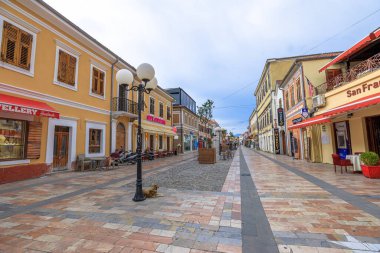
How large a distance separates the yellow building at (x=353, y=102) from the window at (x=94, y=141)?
40.8 ft

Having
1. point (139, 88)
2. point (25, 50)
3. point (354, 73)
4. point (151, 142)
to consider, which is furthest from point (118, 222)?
point (151, 142)

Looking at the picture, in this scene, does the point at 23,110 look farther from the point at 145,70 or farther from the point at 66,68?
the point at 145,70

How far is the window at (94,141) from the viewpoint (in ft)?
37.2

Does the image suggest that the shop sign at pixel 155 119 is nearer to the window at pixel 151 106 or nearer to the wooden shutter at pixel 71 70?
the window at pixel 151 106

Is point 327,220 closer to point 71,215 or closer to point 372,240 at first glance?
point 372,240

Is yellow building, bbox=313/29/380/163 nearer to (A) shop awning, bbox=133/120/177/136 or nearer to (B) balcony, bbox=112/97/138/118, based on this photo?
(B) balcony, bbox=112/97/138/118

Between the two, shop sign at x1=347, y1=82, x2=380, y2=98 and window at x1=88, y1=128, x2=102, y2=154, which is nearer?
shop sign at x1=347, y1=82, x2=380, y2=98

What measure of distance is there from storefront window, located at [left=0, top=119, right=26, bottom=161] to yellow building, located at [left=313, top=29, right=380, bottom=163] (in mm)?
12858

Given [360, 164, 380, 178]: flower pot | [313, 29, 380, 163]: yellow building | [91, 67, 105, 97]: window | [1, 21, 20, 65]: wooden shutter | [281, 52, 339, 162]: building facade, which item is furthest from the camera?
[281, 52, 339, 162]: building facade

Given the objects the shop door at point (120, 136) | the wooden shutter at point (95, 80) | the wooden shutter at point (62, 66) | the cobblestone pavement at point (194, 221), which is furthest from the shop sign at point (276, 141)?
the wooden shutter at point (62, 66)

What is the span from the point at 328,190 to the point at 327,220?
2503mm

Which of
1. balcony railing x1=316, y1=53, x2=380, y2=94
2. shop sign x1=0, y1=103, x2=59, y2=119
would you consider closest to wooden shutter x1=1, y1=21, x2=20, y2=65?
shop sign x1=0, y1=103, x2=59, y2=119

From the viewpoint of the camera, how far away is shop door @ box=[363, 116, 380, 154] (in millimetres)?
8461

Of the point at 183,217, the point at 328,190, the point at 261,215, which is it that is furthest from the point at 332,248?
the point at 328,190
